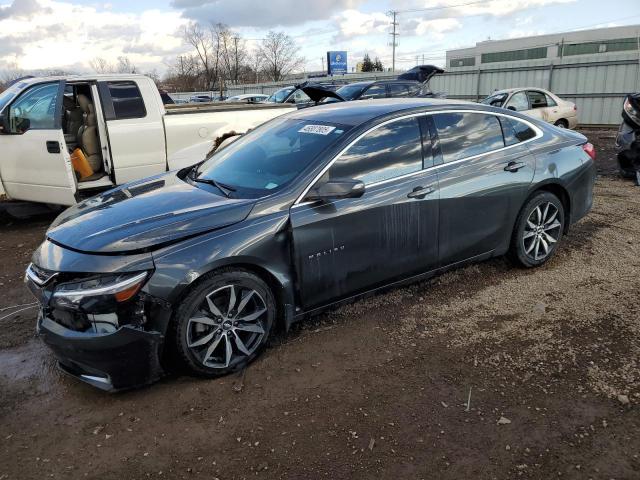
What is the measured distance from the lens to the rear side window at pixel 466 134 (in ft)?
13.7

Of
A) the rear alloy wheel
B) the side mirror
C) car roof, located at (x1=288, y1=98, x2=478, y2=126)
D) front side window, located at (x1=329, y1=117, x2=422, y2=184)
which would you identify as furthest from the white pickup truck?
the rear alloy wheel

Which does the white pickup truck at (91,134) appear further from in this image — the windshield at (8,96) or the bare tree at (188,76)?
the bare tree at (188,76)

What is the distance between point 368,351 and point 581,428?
138cm

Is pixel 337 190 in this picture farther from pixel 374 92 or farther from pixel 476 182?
pixel 374 92

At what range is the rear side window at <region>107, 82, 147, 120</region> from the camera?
7.05 metres

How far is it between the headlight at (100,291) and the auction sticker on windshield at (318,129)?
1717mm

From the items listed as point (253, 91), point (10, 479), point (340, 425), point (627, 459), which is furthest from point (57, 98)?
point (253, 91)

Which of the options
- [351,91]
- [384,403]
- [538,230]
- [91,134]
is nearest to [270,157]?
[384,403]

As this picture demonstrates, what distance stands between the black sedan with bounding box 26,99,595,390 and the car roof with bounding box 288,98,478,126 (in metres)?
0.02

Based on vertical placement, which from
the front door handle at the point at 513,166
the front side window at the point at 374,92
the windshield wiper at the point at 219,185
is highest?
the front side window at the point at 374,92

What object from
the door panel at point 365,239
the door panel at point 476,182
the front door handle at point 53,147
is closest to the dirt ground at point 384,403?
the door panel at point 365,239

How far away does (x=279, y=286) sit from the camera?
346 centimetres

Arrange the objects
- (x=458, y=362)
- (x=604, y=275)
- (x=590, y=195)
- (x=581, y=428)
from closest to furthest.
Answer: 1. (x=581, y=428)
2. (x=458, y=362)
3. (x=604, y=275)
4. (x=590, y=195)

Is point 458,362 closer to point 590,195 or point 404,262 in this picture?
point 404,262
